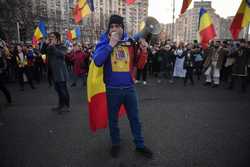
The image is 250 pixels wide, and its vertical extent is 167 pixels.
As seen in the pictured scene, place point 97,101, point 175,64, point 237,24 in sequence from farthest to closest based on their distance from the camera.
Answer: point 175,64
point 237,24
point 97,101

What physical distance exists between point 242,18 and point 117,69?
6508mm

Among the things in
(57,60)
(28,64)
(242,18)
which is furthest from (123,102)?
(28,64)

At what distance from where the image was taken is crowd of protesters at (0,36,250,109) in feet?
26.9

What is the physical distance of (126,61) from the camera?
3.10 metres

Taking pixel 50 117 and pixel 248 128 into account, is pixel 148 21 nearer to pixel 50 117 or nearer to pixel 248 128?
pixel 248 128

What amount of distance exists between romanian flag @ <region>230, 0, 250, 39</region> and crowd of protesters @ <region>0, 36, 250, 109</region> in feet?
2.83

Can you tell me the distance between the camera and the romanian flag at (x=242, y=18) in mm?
7070

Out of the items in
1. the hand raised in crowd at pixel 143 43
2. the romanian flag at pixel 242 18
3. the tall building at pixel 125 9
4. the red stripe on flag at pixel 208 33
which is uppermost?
the tall building at pixel 125 9

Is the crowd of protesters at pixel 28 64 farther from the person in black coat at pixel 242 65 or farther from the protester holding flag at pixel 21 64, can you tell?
the person in black coat at pixel 242 65

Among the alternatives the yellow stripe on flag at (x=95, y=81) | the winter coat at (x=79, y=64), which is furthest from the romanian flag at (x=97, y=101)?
the winter coat at (x=79, y=64)

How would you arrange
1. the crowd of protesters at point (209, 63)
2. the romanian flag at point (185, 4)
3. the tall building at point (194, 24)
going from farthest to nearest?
1. the tall building at point (194, 24)
2. the crowd of protesters at point (209, 63)
3. the romanian flag at point (185, 4)

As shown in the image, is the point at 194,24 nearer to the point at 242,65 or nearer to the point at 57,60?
the point at 242,65

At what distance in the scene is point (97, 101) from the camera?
342cm

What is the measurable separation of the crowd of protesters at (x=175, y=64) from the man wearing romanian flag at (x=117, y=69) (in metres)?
4.48
